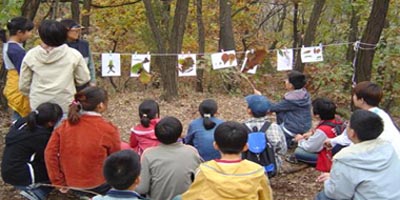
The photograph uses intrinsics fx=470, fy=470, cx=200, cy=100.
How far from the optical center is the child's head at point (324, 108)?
4793 millimetres

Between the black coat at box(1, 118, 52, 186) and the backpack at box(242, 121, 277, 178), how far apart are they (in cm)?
187

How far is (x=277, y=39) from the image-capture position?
17.2 metres

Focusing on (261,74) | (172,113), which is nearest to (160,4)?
(261,74)

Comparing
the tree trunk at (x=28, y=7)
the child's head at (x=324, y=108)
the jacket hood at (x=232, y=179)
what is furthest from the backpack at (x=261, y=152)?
the tree trunk at (x=28, y=7)

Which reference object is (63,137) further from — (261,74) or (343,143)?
(261,74)

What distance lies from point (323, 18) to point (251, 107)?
40.5 feet

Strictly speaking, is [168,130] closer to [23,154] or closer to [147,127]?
[147,127]

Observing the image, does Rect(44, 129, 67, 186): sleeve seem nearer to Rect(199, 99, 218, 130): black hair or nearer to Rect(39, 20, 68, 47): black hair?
Rect(39, 20, 68, 47): black hair

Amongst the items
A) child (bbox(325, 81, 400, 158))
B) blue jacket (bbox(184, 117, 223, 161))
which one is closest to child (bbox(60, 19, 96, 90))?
blue jacket (bbox(184, 117, 223, 161))

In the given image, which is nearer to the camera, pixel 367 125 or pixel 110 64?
pixel 367 125

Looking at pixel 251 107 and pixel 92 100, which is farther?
pixel 251 107

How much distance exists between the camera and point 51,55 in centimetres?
446

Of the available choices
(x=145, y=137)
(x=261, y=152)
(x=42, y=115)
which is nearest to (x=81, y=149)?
(x=42, y=115)

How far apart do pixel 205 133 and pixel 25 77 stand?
182 cm
